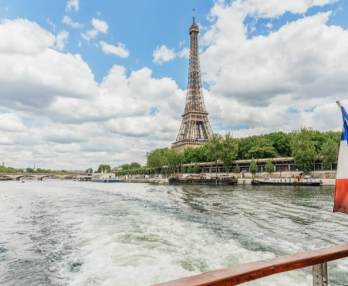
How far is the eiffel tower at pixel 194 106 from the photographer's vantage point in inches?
6186

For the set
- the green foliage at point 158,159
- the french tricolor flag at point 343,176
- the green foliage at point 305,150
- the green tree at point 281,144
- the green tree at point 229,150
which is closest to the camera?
the french tricolor flag at point 343,176

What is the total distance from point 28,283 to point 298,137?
91.4 meters

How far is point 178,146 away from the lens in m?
170

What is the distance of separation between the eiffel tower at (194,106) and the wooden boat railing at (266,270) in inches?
5992

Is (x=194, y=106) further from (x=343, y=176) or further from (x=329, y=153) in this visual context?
(x=343, y=176)

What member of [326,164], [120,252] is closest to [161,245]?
[120,252]

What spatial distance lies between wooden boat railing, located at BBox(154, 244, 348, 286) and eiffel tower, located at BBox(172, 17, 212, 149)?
15221cm

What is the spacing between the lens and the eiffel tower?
157m

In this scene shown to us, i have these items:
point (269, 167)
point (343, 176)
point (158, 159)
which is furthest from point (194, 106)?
point (343, 176)

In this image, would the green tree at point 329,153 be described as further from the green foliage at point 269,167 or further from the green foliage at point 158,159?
the green foliage at point 158,159

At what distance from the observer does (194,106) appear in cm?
15762

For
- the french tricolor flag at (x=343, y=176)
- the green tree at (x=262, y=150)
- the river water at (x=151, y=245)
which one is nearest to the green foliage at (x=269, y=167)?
the green tree at (x=262, y=150)

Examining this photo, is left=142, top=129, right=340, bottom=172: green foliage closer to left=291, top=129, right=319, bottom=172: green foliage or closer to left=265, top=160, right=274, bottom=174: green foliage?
left=291, top=129, right=319, bottom=172: green foliage

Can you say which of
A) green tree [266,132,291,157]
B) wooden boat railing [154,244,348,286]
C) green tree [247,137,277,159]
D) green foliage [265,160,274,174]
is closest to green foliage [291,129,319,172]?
green foliage [265,160,274,174]
